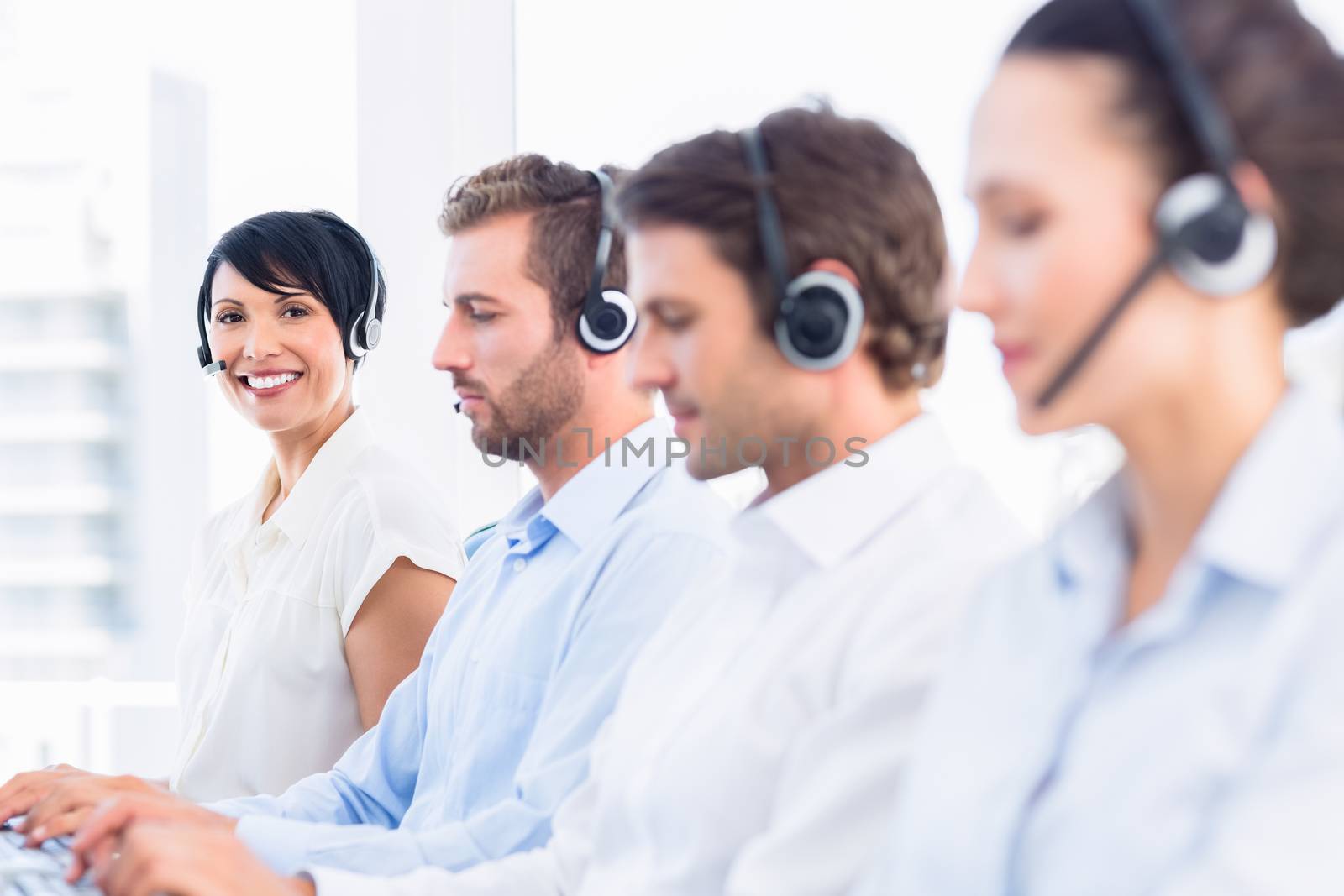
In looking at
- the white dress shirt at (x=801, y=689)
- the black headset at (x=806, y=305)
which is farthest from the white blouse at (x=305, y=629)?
the black headset at (x=806, y=305)

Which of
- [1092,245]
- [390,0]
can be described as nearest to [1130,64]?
[1092,245]

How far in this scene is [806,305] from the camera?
104cm

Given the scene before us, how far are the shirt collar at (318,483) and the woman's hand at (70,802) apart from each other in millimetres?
615

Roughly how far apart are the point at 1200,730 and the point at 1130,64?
15.0 inches

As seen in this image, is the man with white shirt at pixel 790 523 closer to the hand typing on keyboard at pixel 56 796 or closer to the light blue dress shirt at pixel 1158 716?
the light blue dress shirt at pixel 1158 716

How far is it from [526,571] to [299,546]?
61 cm

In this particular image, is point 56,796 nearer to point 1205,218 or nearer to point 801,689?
point 801,689

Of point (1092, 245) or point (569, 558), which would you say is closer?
point (1092, 245)

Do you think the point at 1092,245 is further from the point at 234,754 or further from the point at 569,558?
the point at 234,754

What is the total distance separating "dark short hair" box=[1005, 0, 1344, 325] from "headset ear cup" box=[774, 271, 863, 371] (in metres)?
0.32

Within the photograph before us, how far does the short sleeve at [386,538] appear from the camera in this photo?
1901 mm

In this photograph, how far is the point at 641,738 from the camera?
1.08 metres


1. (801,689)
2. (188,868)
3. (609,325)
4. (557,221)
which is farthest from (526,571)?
(801,689)

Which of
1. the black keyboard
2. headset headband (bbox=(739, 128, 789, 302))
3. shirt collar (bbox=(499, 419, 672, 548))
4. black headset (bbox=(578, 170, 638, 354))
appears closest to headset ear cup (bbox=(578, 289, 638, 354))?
black headset (bbox=(578, 170, 638, 354))
